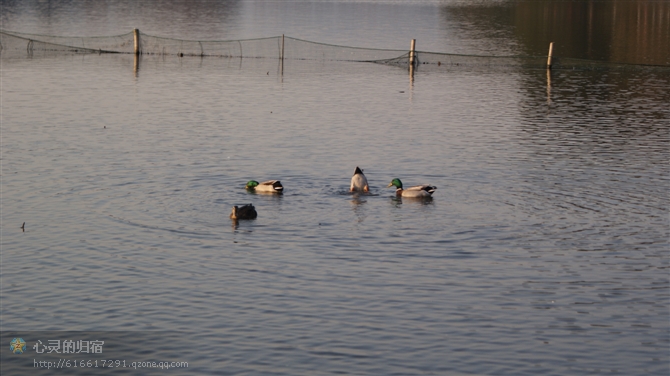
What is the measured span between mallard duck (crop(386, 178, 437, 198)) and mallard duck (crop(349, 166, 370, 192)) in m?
0.88

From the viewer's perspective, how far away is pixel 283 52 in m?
72.1

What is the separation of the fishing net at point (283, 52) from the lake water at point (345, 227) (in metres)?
15.2

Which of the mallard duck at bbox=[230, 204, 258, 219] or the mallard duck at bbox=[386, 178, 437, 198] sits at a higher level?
the mallard duck at bbox=[386, 178, 437, 198]

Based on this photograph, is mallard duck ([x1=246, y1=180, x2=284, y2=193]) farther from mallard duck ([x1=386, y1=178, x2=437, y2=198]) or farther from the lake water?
mallard duck ([x1=386, y1=178, x2=437, y2=198])

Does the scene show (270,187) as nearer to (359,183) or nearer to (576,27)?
(359,183)

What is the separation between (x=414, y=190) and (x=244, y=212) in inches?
217

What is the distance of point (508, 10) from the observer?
14400cm

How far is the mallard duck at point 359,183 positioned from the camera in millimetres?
28875

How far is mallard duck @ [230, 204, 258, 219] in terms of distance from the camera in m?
25.6

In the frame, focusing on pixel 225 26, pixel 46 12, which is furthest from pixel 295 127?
pixel 46 12
